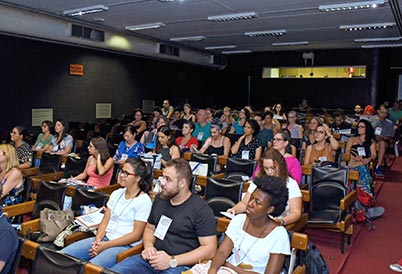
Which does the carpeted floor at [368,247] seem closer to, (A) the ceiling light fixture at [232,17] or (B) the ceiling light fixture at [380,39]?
(A) the ceiling light fixture at [232,17]

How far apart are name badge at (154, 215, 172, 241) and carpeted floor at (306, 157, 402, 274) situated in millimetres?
1749

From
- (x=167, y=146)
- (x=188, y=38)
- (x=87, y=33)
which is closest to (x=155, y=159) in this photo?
(x=167, y=146)

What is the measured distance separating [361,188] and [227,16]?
14.9 feet

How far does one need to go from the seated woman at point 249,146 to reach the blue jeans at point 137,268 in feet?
10.0

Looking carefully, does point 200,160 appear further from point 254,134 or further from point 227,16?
point 227,16

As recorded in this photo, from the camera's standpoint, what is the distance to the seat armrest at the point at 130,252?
8.24 ft

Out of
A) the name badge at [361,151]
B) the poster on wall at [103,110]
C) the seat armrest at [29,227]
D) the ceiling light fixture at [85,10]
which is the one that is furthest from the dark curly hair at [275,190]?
the poster on wall at [103,110]

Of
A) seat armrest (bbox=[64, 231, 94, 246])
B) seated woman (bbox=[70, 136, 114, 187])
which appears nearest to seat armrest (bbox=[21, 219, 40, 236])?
seat armrest (bbox=[64, 231, 94, 246])

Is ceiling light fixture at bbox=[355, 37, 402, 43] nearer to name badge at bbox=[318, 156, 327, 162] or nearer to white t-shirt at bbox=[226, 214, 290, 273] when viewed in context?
name badge at bbox=[318, 156, 327, 162]

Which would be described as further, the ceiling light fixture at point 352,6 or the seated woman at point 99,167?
the ceiling light fixture at point 352,6

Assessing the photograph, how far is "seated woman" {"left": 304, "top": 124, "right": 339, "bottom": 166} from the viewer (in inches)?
202

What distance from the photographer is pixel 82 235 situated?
2986mm

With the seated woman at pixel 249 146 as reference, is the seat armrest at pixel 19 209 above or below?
below

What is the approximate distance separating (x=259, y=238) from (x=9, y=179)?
8.22 ft
